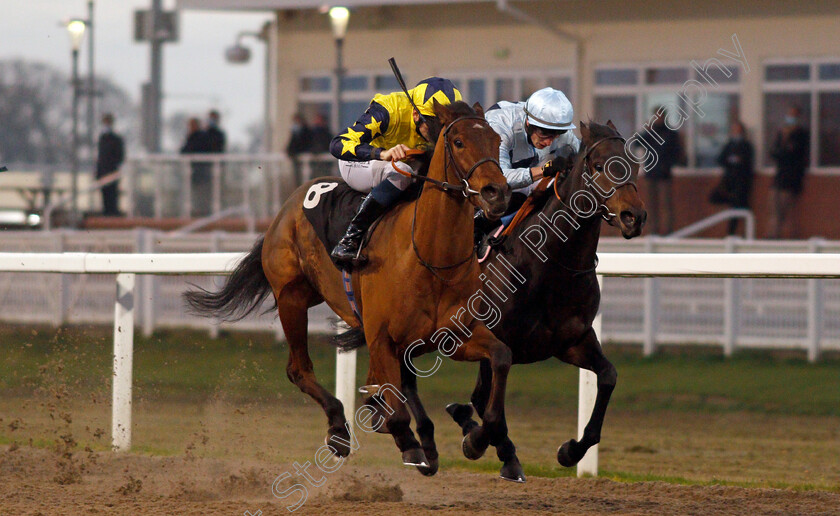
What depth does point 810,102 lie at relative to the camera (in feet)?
45.7

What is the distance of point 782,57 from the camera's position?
14000mm

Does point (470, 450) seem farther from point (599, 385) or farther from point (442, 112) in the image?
point (442, 112)

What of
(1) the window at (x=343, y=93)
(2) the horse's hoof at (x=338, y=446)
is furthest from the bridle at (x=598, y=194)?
(1) the window at (x=343, y=93)

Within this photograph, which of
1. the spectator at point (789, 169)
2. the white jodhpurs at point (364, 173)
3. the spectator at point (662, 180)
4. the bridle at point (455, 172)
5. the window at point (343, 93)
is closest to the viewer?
the bridle at point (455, 172)

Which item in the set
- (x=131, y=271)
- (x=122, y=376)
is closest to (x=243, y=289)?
(x=131, y=271)

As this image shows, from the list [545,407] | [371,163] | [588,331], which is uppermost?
[371,163]

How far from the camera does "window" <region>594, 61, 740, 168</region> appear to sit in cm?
1431

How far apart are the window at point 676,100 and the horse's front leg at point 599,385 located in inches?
369

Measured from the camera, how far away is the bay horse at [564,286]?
189 inches

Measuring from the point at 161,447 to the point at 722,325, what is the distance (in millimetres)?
5810

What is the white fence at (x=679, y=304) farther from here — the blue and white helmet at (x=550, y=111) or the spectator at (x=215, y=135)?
the blue and white helmet at (x=550, y=111)

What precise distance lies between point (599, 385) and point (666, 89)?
10350mm

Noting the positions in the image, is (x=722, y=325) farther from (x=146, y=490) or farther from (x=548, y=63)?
(x=146, y=490)

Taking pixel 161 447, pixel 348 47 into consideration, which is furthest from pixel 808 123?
pixel 161 447
